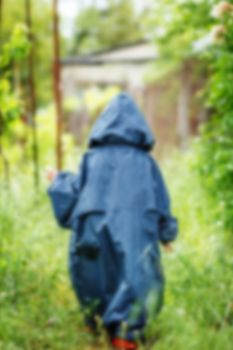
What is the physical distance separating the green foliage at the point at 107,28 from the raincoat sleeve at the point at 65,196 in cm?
3641

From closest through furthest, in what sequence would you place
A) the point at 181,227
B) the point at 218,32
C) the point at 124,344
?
the point at 124,344 < the point at 218,32 < the point at 181,227

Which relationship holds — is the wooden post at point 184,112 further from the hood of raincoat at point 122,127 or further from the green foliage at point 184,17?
the hood of raincoat at point 122,127

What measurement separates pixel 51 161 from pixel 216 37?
5520 millimetres

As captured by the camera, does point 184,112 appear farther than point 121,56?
No

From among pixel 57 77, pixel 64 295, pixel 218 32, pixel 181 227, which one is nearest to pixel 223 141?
pixel 218 32

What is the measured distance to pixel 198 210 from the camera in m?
5.98

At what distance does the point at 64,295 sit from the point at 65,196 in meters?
1.08

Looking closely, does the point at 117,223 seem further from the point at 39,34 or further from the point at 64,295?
the point at 39,34

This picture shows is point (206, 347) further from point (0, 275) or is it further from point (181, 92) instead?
point (181, 92)

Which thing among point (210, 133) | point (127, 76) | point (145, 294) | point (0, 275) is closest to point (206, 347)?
point (145, 294)

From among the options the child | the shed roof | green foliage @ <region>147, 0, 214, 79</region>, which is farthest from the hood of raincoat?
the shed roof

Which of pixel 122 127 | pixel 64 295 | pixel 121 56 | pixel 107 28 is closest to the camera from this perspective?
pixel 122 127

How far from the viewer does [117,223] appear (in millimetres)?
4379

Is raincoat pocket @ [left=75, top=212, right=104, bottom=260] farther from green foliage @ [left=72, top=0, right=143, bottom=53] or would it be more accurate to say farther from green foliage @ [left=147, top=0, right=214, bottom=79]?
green foliage @ [left=72, top=0, right=143, bottom=53]
